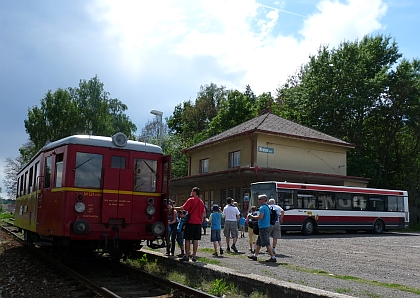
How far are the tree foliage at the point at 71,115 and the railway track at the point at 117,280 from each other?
3637cm

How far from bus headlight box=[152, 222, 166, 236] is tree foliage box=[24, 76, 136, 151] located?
126 ft

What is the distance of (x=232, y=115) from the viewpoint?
154 ft

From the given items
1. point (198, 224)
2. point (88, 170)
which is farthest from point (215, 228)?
point (88, 170)

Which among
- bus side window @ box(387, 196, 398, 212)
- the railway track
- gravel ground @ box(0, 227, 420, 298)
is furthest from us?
bus side window @ box(387, 196, 398, 212)

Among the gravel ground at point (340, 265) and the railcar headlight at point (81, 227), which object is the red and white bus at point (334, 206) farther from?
the railcar headlight at point (81, 227)

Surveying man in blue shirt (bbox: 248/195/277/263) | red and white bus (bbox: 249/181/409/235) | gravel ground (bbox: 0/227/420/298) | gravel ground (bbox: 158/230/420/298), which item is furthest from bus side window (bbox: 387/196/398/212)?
man in blue shirt (bbox: 248/195/277/263)

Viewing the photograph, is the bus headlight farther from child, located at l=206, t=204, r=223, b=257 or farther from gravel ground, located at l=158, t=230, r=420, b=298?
child, located at l=206, t=204, r=223, b=257

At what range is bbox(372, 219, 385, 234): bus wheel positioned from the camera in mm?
26820

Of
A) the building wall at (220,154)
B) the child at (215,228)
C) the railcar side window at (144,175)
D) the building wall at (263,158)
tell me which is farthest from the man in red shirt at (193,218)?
the building wall at (220,154)

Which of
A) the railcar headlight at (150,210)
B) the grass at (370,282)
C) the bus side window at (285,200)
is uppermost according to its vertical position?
the bus side window at (285,200)

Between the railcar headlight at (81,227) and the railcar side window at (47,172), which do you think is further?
the railcar side window at (47,172)

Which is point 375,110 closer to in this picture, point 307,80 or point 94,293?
point 307,80

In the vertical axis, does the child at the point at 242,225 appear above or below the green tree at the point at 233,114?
below

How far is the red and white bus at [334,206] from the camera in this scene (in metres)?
22.7
